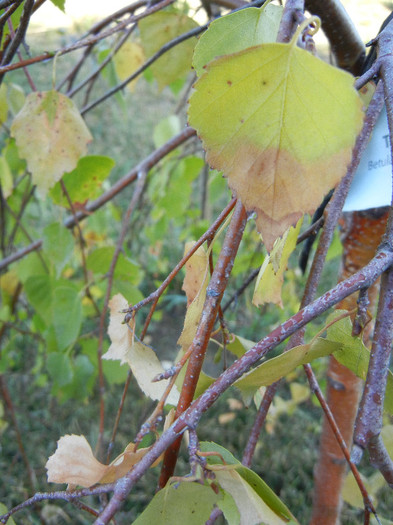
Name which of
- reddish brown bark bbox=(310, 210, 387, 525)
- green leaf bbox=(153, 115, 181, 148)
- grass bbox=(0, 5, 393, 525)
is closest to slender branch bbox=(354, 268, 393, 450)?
reddish brown bark bbox=(310, 210, 387, 525)

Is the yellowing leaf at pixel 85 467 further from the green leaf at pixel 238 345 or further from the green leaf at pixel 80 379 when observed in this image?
the green leaf at pixel 80 379

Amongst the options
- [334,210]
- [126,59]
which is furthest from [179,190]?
[334,210]

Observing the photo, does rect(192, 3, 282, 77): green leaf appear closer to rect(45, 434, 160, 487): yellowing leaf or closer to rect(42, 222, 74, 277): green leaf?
rect(45, 434, 160, 487): yellowing leaf

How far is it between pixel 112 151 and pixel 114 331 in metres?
2.39

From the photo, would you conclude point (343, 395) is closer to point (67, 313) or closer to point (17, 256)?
point (67, 313)

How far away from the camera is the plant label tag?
0.41 m

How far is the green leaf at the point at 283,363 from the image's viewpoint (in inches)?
9.6

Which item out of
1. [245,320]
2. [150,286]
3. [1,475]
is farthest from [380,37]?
[150,286]

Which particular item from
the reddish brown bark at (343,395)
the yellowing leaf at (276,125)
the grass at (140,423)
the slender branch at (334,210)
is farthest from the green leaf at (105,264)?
the yellowing leaf at (276,125)

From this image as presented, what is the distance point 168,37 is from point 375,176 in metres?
0.36

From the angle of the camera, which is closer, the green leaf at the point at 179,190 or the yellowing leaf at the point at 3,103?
the yellowing leaf at the point at 3,103

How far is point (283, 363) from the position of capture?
248mm

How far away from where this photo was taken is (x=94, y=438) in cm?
112

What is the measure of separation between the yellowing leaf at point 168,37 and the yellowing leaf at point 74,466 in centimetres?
50
